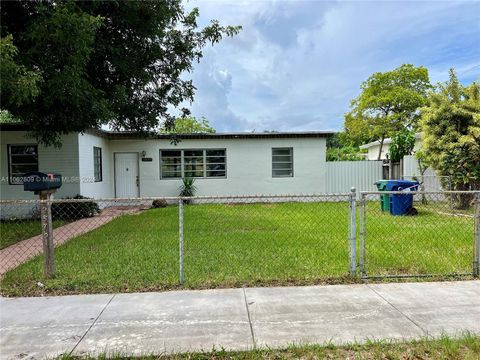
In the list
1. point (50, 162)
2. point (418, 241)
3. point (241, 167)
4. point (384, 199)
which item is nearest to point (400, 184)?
Answer: point (384, 199)

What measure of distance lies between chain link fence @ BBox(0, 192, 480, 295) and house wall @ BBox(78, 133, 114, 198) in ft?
6.91

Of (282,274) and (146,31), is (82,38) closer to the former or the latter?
(146,31)

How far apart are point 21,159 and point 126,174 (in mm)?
4557

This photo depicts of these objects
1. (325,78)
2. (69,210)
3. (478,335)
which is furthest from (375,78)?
(478,335)

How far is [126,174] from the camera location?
17.3 meters

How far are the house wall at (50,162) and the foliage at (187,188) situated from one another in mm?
4697

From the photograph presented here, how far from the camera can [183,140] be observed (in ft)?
56.5

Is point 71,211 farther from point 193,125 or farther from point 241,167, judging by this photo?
point 193,125

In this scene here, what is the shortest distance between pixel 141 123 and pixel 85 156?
3.76 meters

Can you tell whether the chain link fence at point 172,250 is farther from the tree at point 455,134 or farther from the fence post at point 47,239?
the tree at point 455,134

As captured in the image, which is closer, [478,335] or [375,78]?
[478,335]

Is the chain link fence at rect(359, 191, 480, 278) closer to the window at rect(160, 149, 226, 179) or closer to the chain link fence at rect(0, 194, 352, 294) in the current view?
the chain link fence at rect(0, 194, 352, 294)

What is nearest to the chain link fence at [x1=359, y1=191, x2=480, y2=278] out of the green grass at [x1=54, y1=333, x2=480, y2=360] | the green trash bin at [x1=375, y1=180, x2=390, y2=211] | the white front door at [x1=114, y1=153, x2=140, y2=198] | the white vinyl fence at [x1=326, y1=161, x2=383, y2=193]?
the green trash bin at [x1=375, y1=180, x2=390, y2=211]

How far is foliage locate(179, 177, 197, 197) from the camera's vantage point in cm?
1694
